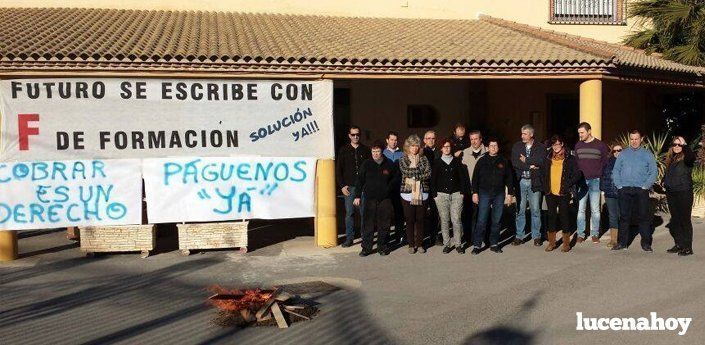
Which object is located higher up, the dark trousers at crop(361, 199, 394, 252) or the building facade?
the building facade

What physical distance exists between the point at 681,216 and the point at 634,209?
0.69 metres

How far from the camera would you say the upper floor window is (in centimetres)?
1812

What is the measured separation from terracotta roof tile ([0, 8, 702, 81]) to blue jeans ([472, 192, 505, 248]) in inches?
85.9

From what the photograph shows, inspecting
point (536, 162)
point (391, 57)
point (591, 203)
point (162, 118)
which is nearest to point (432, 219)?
point (536, 162)

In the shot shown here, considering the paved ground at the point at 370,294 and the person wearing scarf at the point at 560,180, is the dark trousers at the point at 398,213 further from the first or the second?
the person wearing scarf at the point at 560,180

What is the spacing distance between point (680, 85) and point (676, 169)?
528 centimetres

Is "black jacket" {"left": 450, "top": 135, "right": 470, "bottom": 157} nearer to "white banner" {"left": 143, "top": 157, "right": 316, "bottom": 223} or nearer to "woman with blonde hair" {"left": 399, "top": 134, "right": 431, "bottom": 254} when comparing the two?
"woman with blonde hair" {"left": 399, "top": 134, "right": 431, "bottom": 254}

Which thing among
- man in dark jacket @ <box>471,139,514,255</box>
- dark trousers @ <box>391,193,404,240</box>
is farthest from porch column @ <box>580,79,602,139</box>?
dark trousers @ <box>391,193,404,240</box>

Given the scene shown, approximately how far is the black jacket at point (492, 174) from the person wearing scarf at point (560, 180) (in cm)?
52

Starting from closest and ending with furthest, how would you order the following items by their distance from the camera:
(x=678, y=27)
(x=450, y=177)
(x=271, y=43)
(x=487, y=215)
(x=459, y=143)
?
(x=450, y=177)
(x=487, y=215)
(x=459, y=143)
(x=271, y=43)
(x=678, y=27)

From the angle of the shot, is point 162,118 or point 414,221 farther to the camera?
point 162,118

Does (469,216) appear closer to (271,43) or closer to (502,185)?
(502,185)

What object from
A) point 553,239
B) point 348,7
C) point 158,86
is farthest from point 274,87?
point 348,7

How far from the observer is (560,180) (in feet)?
31.0
